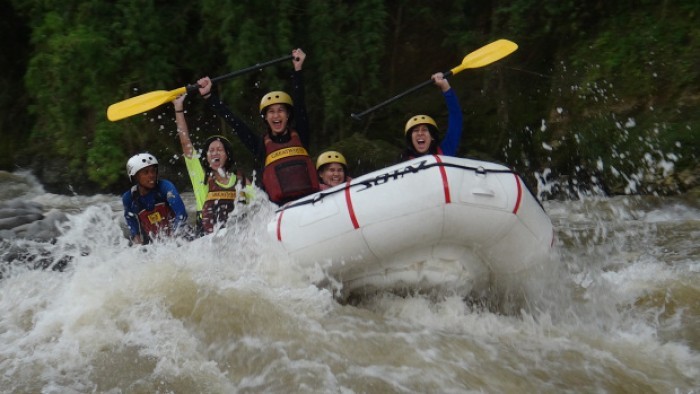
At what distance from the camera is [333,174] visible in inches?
193

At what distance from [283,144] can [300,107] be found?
0.87ft

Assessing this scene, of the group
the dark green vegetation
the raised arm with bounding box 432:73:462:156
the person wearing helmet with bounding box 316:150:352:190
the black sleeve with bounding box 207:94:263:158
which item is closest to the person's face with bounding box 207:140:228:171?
the black sleeve with bounding box 207:94:263:158

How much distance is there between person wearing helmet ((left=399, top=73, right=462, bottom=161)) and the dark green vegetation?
3076 mm

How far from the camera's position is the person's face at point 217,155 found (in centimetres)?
482

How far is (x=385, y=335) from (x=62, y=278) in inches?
77.0

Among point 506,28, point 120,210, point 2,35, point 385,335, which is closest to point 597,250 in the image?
point 385,335

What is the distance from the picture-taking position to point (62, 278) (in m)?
4.20

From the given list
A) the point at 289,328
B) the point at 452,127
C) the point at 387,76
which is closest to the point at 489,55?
the point at 452,127

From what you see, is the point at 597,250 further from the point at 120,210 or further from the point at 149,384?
the point at 120,210

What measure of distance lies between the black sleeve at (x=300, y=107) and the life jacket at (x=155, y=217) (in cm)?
103

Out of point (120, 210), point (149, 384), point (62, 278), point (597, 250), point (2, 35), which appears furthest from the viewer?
point (2, 35)

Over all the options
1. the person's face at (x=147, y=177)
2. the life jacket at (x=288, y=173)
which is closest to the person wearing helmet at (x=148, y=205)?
the person's face at (x=147, y=177)

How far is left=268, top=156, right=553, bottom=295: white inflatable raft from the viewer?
361 centimetres

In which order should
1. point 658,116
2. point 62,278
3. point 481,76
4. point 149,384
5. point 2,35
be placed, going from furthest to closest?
point 2,35
point 481,76
point 658,116
point 62,278
point 149,384
